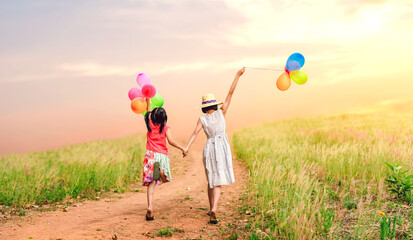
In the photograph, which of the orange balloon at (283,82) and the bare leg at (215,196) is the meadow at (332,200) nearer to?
the bare leg at (215,196)

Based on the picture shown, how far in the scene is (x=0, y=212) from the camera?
27.5 feet

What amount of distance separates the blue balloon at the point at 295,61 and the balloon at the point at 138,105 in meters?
3.19

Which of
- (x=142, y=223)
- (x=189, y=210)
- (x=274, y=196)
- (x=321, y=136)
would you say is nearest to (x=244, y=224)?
(x=274, y=196)

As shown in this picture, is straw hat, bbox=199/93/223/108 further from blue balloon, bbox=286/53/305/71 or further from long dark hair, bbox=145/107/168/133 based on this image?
blue balloon, bbox=286/53/305/71

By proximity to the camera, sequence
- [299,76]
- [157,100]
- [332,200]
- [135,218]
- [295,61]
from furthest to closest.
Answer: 1. [157,100]
2. [299,76]
3. [295,61]
4. [332,200]
5. [135,218]

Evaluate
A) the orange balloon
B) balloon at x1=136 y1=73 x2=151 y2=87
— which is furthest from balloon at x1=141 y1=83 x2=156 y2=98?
the orange balloon

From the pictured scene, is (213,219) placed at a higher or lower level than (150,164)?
lower

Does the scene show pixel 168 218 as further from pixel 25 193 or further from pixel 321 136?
Answer: pixel 321 136

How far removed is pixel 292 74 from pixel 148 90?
3108mm

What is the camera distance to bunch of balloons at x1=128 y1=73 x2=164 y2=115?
7398mm

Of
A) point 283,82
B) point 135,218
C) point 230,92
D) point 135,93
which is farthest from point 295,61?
point 135,218

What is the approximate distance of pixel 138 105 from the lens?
739 centimetres

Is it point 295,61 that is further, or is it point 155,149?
point 295,61

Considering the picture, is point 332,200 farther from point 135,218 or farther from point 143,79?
point 143,79
